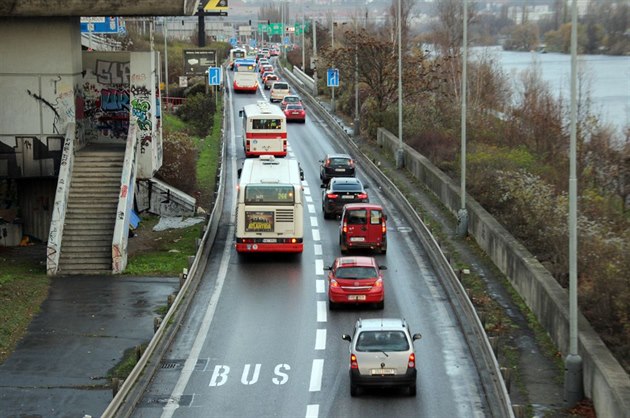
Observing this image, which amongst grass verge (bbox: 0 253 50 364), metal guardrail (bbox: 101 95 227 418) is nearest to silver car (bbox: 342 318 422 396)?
metal guardrail (bbox: 101 95 227 418)

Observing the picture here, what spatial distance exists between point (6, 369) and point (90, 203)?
523 inches

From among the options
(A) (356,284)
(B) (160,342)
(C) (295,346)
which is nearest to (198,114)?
(A) (356,284)

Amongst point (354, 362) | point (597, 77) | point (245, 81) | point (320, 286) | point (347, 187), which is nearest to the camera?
point (354, 362)

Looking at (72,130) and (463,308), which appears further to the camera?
(72,130)

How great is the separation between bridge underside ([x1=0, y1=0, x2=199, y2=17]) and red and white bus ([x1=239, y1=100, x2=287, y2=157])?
65.4 ft

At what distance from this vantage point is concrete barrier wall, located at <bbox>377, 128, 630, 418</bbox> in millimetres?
20000

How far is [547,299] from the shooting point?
27.0 metres

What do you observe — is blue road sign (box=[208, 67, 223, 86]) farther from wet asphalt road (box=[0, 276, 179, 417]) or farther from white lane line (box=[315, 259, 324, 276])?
wet asphalt road (box=[0, 276, 179, 417])

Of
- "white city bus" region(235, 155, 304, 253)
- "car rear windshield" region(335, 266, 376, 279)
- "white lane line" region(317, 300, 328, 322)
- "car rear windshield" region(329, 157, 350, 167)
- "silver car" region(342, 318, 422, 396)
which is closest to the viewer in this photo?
"silver car" region(342, 318, 422, 396)

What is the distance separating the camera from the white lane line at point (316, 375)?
2355 centimetres

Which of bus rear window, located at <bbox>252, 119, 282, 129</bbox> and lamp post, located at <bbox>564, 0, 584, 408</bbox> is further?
bus rear window, located at <bbox>252, 119, 282, 129</bbox>

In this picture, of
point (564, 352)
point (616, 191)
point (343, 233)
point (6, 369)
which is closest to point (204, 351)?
point (6, 369)

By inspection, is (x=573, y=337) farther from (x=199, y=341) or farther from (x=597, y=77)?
(x=597, y=77)

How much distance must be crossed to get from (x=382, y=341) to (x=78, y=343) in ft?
30.3
